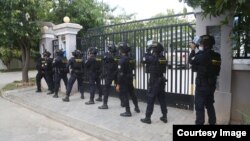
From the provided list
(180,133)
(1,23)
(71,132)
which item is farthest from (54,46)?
(180,133)

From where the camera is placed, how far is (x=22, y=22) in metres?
12.5

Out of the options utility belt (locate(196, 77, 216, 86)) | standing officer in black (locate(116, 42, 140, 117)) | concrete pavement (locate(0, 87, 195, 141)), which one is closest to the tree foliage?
utility belt (locate(196, 77, 216, 86))

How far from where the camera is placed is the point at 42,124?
285 inches

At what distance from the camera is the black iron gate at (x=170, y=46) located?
745cm

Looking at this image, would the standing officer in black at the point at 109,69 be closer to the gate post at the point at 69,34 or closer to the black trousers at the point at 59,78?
the black trousers at the point at 59,78

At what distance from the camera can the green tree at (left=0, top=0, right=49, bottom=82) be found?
1204 cm

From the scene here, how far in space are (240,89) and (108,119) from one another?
9.91ft

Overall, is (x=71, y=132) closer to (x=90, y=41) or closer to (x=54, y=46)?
(x=90, y=41)

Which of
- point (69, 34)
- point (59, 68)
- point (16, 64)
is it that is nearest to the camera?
point (59, 68)

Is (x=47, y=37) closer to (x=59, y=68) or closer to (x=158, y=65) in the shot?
(x=59, y=68)

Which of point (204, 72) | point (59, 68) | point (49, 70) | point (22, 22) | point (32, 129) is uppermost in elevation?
point (22, 22)

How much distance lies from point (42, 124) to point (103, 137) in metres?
1.95

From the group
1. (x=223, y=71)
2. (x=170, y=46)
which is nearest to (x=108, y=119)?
(x=170, y=46)

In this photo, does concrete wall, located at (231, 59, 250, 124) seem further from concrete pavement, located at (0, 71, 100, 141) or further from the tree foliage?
concrete pavement, located at (0, 71, 100, 141)
